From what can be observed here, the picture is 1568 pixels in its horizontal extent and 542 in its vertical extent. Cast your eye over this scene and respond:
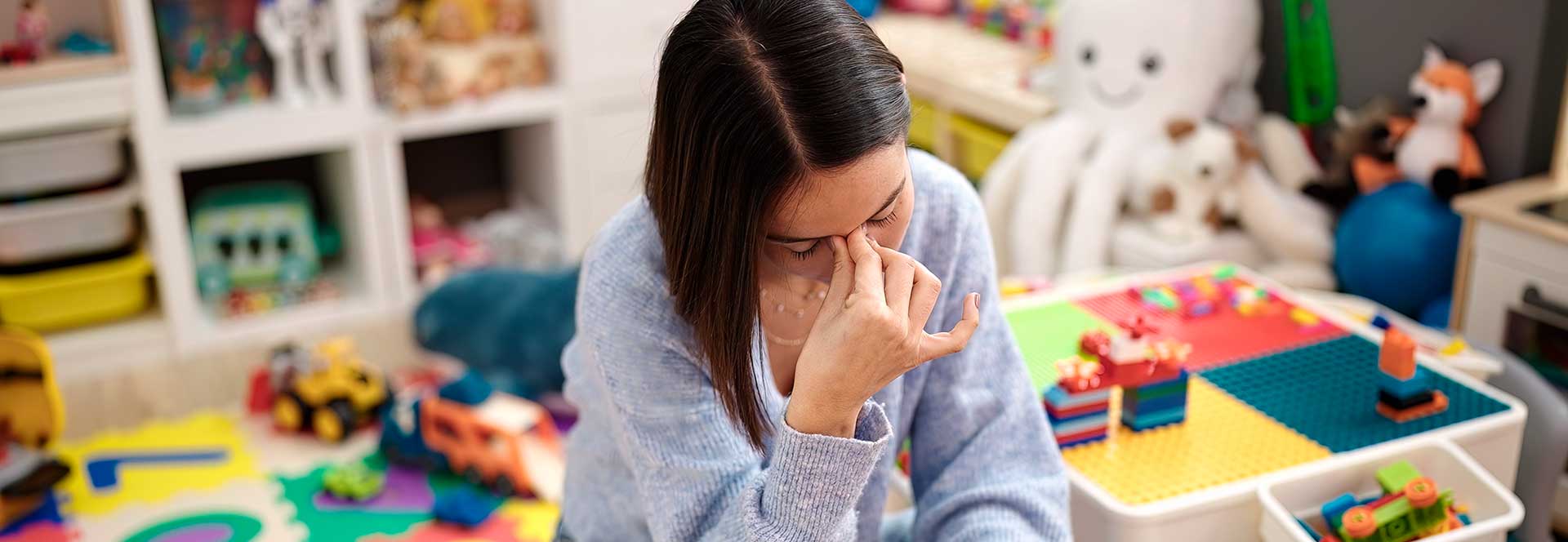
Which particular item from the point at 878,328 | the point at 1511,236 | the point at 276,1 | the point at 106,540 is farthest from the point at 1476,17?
the point at 106,540

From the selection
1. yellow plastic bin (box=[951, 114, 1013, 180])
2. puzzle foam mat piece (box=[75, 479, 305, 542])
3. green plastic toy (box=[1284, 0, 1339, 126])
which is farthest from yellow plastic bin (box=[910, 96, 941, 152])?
puzzle foam mat piece (box=[75, 479, 305, 542])

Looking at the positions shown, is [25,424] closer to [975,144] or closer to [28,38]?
[28,38]

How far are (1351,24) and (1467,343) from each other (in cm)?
76

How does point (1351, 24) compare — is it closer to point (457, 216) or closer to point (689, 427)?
point (689, 427)

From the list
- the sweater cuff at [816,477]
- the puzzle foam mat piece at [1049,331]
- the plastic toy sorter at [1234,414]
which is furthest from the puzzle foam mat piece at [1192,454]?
the sweater cuff at [816,477]

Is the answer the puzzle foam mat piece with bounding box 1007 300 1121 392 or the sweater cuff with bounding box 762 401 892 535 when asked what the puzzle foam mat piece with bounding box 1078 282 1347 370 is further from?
the sweater cuff with bounding box 762 401 892 535

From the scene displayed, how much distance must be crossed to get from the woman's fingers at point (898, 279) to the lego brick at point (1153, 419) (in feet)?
1.23

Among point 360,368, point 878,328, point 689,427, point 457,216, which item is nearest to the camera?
point 878,328

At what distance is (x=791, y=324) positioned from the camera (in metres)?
0.97

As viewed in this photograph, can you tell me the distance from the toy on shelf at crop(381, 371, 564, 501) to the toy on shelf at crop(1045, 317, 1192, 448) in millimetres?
1058

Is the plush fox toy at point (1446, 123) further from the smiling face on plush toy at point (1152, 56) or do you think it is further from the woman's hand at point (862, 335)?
the woman's hand at point (862, 335)

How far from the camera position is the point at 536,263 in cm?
262

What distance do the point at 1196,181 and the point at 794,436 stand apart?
136 centimetres

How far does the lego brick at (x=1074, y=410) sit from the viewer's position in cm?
112
